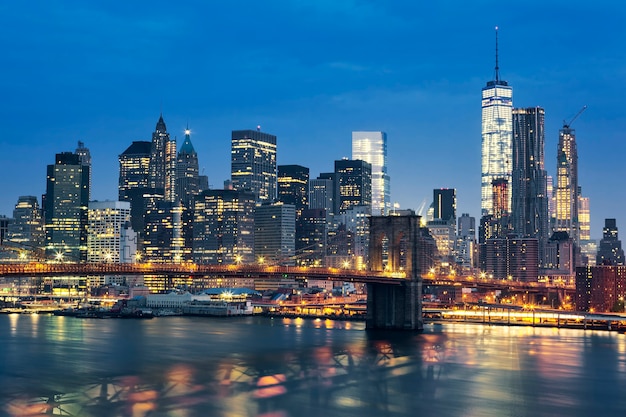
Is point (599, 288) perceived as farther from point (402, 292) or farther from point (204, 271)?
point (204, 271)

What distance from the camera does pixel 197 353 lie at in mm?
64250

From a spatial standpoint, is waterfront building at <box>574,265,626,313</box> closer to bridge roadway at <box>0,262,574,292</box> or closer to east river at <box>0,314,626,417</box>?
bridge roadway at <box>0,262,574,292</box>

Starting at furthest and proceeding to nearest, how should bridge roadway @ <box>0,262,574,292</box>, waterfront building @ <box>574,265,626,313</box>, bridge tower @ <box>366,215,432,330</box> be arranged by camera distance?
1. waterfront building @ <box>574,265,626,313</box>
2. bridge tower @ <box>366,215,432,330</box>
3. bridge roadway @ <box>0,262,574,292</box>

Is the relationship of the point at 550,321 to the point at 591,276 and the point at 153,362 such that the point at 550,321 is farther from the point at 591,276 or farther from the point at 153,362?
the point at 153,362

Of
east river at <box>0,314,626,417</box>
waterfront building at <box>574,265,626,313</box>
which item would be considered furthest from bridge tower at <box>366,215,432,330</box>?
waterfront building at <box>574,265,626,313</box>

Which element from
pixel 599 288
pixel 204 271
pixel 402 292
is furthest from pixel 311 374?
pixel 599 288

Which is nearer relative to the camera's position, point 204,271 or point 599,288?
point 204,271

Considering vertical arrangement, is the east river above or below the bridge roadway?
below

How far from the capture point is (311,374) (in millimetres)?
52594

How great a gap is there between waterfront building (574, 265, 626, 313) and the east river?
181 ft

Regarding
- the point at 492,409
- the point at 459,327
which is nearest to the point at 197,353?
the point at 492,409

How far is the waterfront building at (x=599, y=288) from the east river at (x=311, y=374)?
2170 inches

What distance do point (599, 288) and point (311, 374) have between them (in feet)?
322

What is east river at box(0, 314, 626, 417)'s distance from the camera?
42094 millimetres
